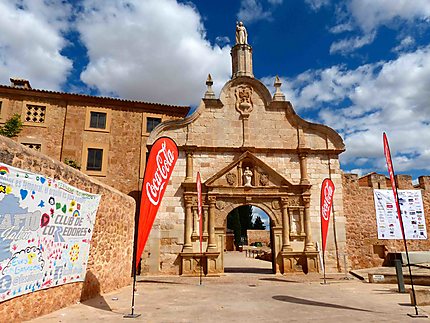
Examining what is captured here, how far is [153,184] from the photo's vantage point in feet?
22.7

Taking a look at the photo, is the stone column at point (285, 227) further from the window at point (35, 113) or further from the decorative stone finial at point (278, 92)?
the window at point (35, 113)

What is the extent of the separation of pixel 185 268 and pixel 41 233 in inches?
345

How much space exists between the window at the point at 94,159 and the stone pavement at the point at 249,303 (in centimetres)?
861

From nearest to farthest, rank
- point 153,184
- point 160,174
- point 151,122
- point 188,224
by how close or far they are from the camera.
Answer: point 153,184 → point 160,174 → point 188,224 → point 151,122

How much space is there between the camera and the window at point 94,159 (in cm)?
1803

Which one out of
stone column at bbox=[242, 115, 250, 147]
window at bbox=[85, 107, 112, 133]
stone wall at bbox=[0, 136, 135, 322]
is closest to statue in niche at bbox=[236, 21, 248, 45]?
stone column at bbox=[242, 115, 250, 147]

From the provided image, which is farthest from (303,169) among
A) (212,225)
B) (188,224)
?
(188,224)

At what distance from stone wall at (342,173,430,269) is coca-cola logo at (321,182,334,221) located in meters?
3.13

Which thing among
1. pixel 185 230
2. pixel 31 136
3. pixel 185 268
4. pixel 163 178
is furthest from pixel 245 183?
pixel 31 136

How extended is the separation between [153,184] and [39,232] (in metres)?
2.31

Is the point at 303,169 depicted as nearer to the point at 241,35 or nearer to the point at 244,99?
the point at 244,99

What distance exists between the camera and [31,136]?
57.1ft

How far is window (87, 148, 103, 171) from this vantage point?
18031 mm

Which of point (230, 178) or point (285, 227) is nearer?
point (285, 227)
